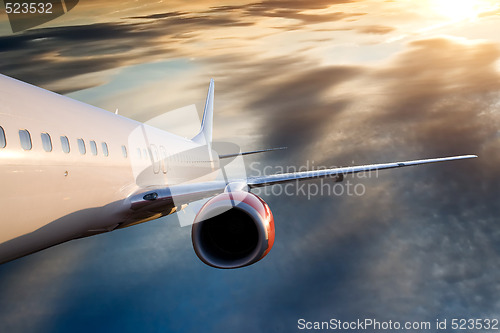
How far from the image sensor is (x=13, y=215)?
7188 millimetres

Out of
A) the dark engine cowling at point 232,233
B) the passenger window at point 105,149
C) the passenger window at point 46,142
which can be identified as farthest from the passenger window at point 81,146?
the dark engine cowling at point 232,233

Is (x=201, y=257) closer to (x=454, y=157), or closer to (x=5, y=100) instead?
(x=5, y=100)

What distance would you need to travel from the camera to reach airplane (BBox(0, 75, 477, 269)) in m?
7.33

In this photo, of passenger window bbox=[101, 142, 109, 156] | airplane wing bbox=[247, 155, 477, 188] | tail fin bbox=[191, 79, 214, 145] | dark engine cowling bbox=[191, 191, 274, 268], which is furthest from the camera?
tail fin bbox=[191, 79, 214, 145]

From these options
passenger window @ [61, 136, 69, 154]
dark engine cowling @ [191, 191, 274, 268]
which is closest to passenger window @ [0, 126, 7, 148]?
passenger window @ [61, 136, 69, 154]

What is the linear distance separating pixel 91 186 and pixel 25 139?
217cm

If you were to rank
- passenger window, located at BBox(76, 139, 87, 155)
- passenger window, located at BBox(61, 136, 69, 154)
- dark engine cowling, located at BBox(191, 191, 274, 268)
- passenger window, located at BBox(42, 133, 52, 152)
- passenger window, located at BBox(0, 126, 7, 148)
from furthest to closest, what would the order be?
dark engine cowling, located at BBox(191, 191, 274, 268) → passenger window, located at BBox(76, 139, 87, 155) → passenger window, located at BBox(61, 136, 69, 154) → passenger window, located at BBox(42, 133, 52, 152) → passenger window, located at BBox(0, 126, 7, 148)

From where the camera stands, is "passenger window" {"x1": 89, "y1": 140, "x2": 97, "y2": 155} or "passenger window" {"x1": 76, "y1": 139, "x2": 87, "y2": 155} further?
"passenger window" {"x1": 89, "y1": 140, "x2": 97, "y2": 155}

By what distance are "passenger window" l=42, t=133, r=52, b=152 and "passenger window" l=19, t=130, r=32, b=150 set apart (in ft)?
1.27

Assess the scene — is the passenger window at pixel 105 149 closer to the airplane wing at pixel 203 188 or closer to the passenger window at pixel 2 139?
the airplane wing at pixel 203 188

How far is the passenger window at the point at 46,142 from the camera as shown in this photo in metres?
7.87

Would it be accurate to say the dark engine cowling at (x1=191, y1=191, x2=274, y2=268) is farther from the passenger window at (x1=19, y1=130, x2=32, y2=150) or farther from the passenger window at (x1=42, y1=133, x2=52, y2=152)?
the passenger window at (x1=19, y1=130, x2=32, y2=150)

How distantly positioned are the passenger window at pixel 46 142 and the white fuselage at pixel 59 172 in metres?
0.04

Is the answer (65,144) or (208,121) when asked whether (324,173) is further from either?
(208,121)
